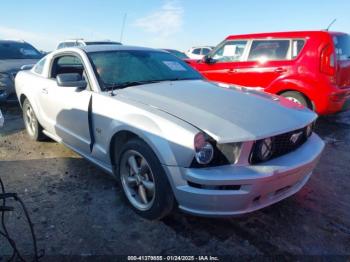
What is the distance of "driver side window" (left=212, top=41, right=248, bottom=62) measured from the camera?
6.09 meters

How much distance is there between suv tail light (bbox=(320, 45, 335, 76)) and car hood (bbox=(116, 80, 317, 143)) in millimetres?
2501

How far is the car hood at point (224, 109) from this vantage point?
7.25 ft

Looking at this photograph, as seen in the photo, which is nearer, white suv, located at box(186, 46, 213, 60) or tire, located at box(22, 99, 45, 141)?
tire, located at box(22, 99, 45, 141)

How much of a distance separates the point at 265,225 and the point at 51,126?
2.86 meters

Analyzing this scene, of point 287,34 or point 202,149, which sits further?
point 287,34

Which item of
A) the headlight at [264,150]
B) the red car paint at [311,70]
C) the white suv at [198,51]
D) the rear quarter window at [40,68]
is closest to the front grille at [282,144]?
the headlight at [264,150]

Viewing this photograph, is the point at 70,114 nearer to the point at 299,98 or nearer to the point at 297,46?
the point at 299,98

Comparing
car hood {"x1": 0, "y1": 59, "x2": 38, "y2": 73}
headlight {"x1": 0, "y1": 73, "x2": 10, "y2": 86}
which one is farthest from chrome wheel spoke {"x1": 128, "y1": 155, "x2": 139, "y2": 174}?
car hood {"x1": 0, "y1": 59, "x2": 38, "y2": 73}

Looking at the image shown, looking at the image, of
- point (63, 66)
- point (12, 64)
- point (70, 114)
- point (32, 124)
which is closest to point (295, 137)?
point (70, 114)

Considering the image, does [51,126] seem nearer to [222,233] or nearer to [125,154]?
[125,154]

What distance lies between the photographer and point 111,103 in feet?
9.28

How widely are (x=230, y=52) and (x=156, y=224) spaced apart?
4599 mm

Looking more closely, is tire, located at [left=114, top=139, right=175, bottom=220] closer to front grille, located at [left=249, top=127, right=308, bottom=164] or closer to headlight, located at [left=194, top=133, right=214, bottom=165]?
headlight, located at [left=194, top=133, right=214, bottom=165]

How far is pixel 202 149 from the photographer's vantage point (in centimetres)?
214
